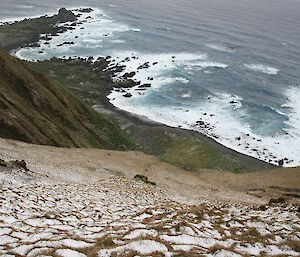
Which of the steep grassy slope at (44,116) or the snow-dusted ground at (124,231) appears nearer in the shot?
the snow-dusted ground at (124,231)

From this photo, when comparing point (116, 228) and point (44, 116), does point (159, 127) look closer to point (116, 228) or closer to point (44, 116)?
point (44, 116)

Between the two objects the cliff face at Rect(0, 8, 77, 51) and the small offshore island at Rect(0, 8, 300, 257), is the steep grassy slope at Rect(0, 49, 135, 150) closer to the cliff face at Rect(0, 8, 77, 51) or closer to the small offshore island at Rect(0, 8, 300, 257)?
the small offshore island at Rect(0, 8, 300, 257)

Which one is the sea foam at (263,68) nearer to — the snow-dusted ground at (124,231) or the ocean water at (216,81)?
the ocean water at (216,81)

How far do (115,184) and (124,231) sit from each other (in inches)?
848

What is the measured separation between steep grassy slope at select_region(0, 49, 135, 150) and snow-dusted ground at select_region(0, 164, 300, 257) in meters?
33.4

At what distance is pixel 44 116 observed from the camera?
61.2m

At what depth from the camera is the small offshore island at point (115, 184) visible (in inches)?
505

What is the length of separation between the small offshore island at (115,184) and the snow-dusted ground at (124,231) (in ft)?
0.14

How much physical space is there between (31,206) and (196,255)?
9617 mm

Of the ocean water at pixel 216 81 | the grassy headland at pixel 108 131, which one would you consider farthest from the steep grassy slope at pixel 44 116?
the ocean water at pixel 216 81

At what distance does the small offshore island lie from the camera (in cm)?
1282

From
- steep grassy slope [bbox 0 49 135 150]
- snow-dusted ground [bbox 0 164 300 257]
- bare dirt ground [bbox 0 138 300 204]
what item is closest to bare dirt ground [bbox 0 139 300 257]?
snow-dusted ground [bbox 0 164 300 257]

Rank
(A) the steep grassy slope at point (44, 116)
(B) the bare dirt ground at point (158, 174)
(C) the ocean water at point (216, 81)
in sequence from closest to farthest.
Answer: (B) the bare dirt ground at point (158, 174)
(A) the steep grassy slope at point (44, 116)
(C) the ocean water at point (216, 81)

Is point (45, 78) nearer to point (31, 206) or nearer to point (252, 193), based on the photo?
point (252, 193)
